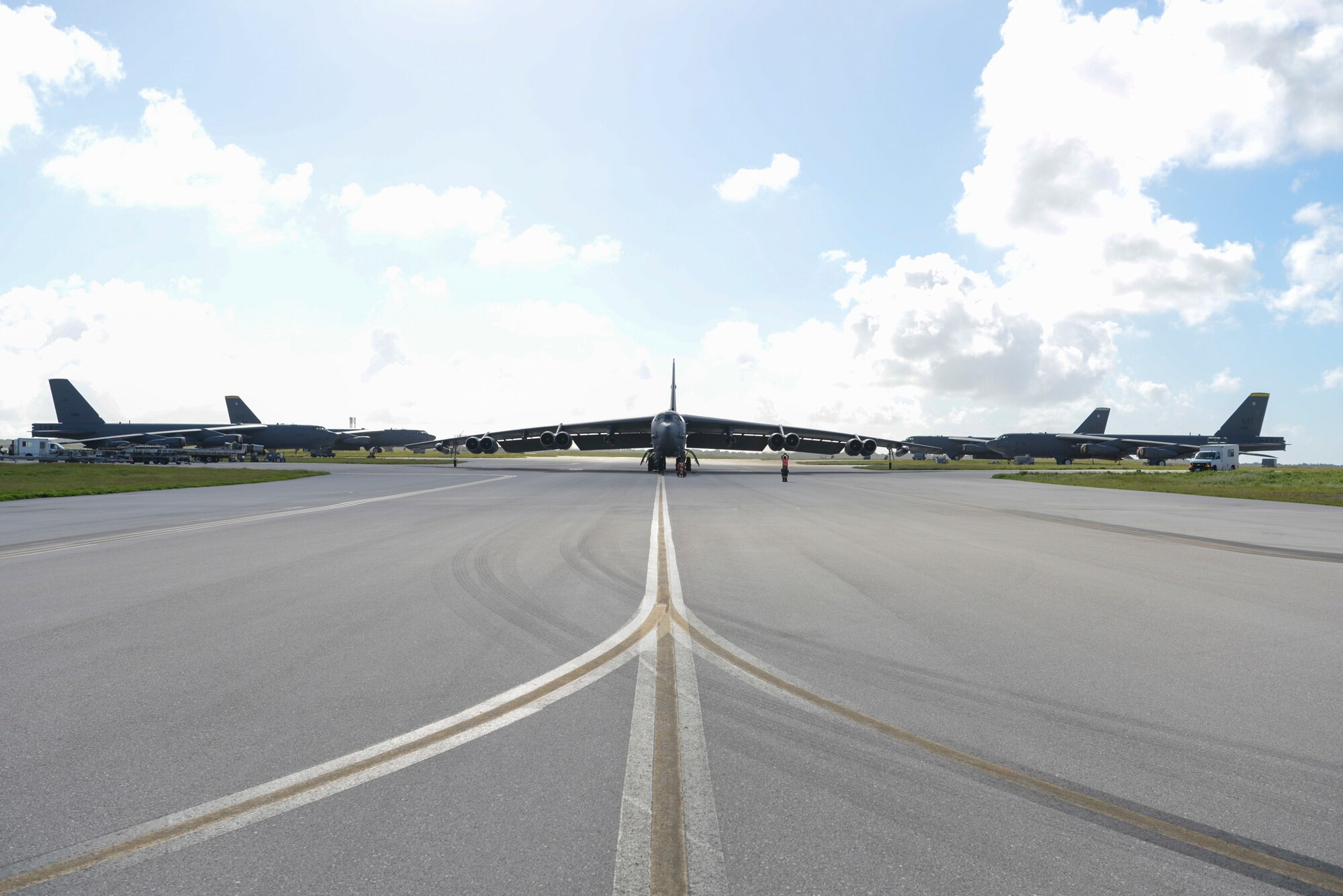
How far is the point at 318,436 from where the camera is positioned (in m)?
72.2

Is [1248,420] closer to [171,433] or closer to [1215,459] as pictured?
[1215,459]

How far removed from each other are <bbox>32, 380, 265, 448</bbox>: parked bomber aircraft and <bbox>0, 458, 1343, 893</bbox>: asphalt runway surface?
6896 centimetres

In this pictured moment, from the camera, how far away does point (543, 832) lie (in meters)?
3.07

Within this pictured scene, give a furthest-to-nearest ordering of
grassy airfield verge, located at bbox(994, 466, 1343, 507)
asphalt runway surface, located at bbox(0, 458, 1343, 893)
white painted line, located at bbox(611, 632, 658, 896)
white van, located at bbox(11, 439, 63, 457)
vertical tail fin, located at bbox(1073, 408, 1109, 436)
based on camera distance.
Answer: vertical tail fin, located at bbox(1073, 408, 1109, 436)
white van, located at bbox(11, 439, 63, 457)
grassy airfield verge, located at bbox(994, 466, 1343, 507)
asphalt runway surface, located at bbox(0, 458, 1343, 893)
white painted line, located at bbox(611, 632, 658, 896)

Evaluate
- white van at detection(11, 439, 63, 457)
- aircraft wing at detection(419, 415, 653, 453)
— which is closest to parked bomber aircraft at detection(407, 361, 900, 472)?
aircraft wing at detection(419, 415, 653, 453)

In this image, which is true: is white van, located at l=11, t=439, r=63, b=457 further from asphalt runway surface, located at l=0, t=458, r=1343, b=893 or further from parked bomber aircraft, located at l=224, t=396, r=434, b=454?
asphalt runway surface, located at l=0, t=458, r=1343, b=893

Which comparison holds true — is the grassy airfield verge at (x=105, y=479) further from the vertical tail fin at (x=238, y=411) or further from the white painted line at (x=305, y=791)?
the vertical tail fin at (x=238, y=411)

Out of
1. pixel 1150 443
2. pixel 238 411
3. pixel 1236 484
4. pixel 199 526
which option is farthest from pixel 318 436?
pixel 1150 443

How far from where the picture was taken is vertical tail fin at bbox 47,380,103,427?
6888cm

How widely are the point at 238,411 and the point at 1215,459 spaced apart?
307 feet

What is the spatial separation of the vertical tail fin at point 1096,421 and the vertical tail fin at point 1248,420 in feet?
Answer: 41.4

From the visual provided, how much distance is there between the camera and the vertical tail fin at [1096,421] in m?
82.8

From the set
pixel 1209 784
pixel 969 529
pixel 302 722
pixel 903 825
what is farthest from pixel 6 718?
pixel 969 529

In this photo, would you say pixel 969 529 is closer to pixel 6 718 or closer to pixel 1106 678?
pixel 1106 678
